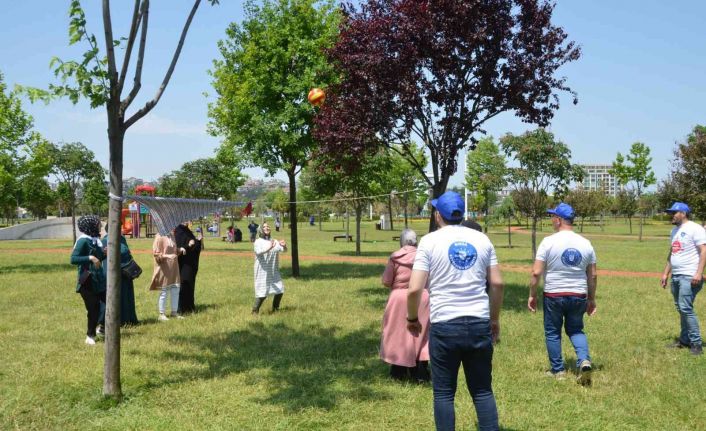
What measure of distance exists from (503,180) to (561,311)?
787 inches

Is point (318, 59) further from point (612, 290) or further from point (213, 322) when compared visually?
point (612, 290)

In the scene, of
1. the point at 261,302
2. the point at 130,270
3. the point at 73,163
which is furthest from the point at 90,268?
the point at 73,163

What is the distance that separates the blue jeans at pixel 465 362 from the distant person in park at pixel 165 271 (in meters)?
7.27

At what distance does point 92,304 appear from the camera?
8258 mm

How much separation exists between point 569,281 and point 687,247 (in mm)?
2545

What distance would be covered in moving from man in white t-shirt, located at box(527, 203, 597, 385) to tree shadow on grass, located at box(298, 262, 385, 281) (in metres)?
10.5

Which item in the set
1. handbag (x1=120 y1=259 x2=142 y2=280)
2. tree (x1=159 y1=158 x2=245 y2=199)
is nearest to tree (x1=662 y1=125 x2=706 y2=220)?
handbag (x1=120 y1=259 x2=142 y2=280)

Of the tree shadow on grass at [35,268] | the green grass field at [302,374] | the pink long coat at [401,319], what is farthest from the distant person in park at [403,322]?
the tree shadow on grass at [35,268]

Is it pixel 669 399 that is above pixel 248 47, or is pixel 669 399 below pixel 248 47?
below

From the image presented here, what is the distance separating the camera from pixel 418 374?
656cm

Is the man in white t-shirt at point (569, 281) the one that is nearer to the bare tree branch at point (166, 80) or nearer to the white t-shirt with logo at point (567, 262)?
the white t-shirt with logo at point (567, 262)

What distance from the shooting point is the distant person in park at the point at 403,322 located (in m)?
6.32

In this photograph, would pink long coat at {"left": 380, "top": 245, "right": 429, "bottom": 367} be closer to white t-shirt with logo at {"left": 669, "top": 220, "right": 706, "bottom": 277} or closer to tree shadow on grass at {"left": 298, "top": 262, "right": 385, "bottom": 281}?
white t-shirt with logo at {"left": 669, "top": 220, "right": 706, "bottom": 277}

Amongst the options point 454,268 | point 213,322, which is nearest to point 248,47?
point 213,322
